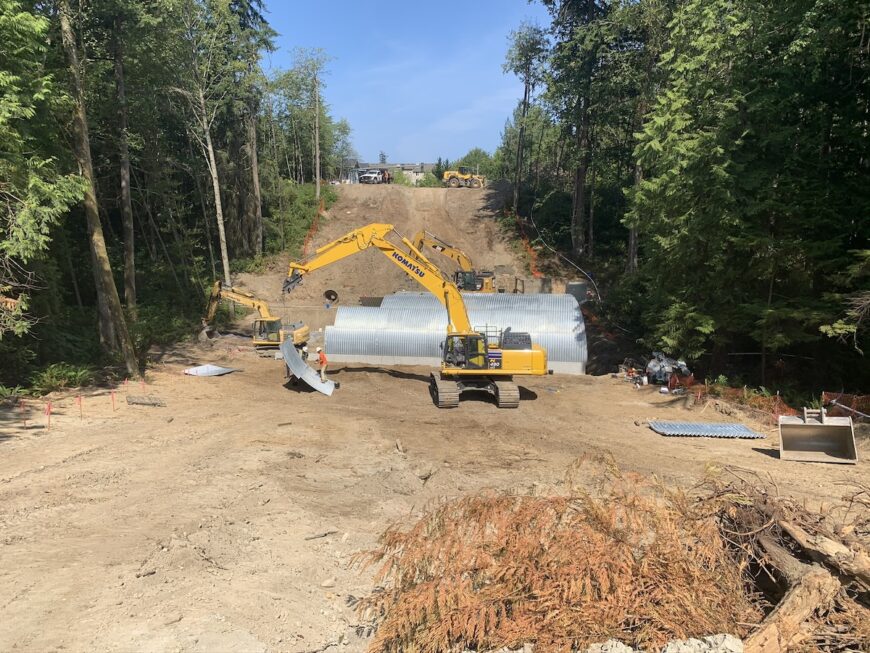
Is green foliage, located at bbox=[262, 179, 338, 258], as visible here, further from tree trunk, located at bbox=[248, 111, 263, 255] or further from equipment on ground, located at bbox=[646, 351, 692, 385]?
equipment on ground, located at bbox=[646, 351, 692, 385]

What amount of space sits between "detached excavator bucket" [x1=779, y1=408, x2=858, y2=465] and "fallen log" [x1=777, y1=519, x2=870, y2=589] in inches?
299

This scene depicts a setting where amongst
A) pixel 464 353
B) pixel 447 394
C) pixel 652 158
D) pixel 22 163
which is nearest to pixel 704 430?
pixel 464 353

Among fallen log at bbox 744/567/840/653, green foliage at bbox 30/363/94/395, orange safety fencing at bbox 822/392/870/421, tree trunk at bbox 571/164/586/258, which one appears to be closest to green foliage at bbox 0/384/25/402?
green foliage at bbox 30/363/94/395

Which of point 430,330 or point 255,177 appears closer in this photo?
point 430,330

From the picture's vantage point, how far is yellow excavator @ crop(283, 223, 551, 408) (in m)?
17.1

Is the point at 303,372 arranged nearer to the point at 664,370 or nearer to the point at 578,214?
the point at 664,370

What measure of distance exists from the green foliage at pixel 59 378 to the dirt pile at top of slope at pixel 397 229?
665 inches

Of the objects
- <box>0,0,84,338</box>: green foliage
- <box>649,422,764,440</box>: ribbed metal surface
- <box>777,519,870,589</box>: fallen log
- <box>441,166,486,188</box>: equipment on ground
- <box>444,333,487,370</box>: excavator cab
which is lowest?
<box>649,422,764,440</box>: ribbed metal surface

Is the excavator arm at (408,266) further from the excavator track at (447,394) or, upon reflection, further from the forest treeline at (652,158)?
the forest treeline at (652,158)

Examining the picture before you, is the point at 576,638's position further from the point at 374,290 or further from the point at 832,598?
the point at 374,290

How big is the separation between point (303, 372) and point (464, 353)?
19.2ft

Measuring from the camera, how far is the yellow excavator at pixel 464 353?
17094 millimetres

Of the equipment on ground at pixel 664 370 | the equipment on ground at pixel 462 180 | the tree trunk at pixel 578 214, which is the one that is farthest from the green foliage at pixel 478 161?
the equipment on ground at pixel 664 370

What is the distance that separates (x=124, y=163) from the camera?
23.5m
